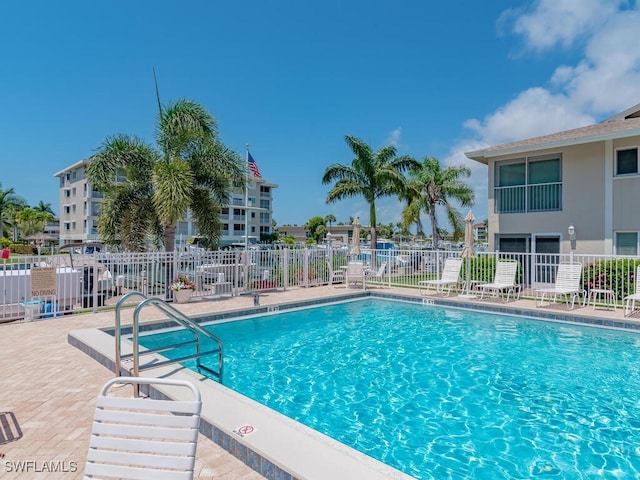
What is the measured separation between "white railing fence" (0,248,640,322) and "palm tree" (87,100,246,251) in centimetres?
177

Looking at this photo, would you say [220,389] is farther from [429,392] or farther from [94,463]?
[429,392]

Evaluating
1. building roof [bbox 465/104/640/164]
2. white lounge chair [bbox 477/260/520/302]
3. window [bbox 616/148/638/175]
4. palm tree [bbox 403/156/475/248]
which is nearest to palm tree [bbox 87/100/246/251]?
white lounge chair [bbox 477/260/520/302]

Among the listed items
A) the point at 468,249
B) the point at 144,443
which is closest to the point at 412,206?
the point at 468,249

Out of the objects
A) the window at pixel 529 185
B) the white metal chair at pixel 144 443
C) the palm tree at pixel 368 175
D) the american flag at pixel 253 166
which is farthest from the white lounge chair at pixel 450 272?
the american flag at pixel 253 166

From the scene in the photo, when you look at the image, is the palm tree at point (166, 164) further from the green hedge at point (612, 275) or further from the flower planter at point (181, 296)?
the green hedge at point (612, 275)

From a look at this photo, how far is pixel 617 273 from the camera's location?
11.4m

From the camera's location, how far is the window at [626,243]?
1368 centimetres

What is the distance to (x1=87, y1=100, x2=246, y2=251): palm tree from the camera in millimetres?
13086

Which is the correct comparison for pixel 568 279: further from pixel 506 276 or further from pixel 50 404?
pixel 50 404

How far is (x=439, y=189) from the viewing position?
25.4m

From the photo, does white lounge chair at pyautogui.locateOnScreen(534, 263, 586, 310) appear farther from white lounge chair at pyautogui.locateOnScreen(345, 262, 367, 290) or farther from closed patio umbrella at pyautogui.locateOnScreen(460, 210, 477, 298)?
white lounge chair at pyautogui.locateOnScreen(345, 262, 367, 290)

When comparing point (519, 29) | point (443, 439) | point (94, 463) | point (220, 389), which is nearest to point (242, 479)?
point (94, 463)

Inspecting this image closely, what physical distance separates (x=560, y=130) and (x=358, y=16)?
1060 centimetres

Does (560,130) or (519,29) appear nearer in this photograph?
(519,29)
